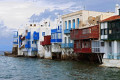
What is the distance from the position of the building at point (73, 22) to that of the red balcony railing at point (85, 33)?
1.78 meters

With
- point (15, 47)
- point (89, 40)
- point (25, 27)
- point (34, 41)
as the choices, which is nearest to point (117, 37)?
point (89, 40)

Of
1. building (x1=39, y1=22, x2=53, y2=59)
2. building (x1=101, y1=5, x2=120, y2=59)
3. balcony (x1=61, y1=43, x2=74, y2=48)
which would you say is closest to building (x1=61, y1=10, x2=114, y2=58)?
balcony (x1=61, y1=43, x2=74, y2=48)

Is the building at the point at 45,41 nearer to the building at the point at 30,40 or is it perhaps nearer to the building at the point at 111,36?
the building at the point at 30,40

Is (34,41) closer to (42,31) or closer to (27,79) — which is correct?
(42,31)

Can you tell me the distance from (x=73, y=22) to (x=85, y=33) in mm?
Result: 10613

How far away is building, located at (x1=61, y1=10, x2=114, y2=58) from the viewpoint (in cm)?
6079

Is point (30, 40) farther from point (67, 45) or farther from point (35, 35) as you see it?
point (67, 45)

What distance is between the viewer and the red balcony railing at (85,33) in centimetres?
5116

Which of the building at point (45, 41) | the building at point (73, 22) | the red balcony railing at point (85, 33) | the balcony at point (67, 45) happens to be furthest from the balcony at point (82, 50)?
the building at point (45, 41)

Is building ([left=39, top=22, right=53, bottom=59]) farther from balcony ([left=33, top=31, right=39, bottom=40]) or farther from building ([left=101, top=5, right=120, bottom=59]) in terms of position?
building ([left=101, top=5, right=120, bottom=59])

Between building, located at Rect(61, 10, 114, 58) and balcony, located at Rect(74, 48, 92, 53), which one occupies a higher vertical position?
building, located at Rect(61, 10, 114, 58)

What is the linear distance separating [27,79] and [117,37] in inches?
745

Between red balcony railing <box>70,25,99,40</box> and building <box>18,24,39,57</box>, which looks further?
building <box>18,24,39,57</box>

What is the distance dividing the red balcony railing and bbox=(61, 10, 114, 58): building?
178cm
